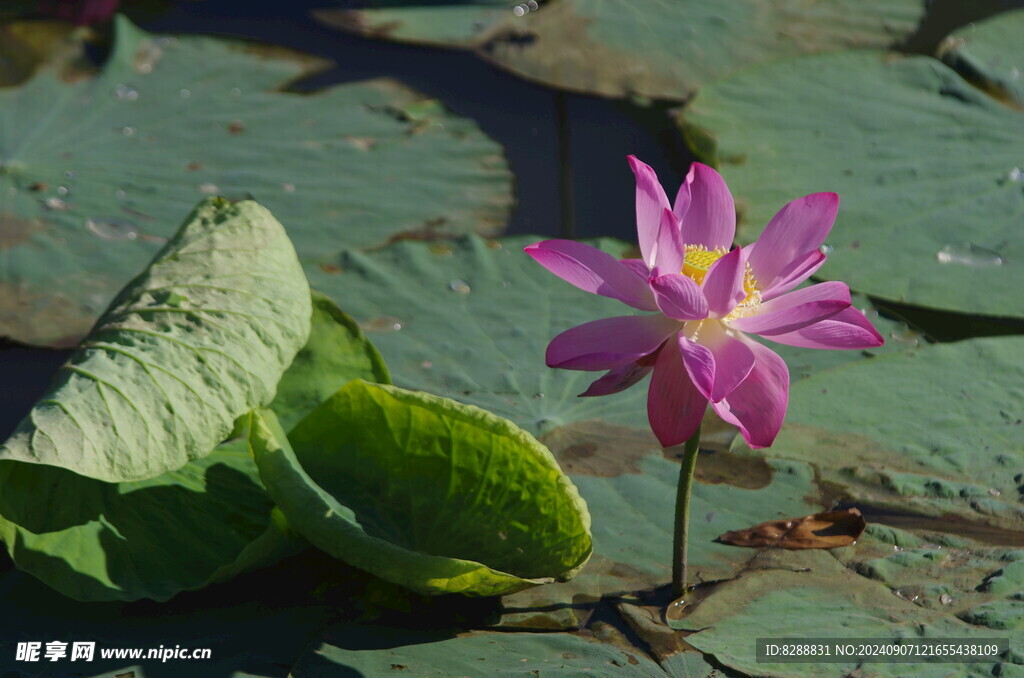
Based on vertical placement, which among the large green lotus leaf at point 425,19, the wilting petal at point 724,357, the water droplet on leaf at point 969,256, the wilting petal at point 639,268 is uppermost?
the wilting petal at point 639,268

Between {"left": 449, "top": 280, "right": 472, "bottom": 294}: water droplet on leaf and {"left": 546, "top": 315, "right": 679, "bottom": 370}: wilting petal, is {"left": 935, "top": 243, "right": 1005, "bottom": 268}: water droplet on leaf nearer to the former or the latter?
{"left": 449, "top": 280, "right": 472, "bottom": 294}: water droplet on leaf

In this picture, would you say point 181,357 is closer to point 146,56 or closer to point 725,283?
point 725,283

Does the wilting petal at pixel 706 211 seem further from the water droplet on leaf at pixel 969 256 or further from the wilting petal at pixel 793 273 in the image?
the water droplet on leaf at pixel 969 256

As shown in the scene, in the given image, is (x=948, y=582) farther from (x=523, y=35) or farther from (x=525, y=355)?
(x=523, y=35)

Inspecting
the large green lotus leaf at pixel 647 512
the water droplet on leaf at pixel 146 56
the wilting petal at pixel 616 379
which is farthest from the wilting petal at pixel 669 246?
the water droplet on leaf at pixel 146 56

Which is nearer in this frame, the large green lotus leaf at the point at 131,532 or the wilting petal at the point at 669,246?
the wilting petal at the point at 669,246

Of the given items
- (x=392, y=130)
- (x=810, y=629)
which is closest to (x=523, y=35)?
(x=392, y=130)

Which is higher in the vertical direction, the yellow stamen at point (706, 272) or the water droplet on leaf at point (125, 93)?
the yellow stamen at point (706, 272)
